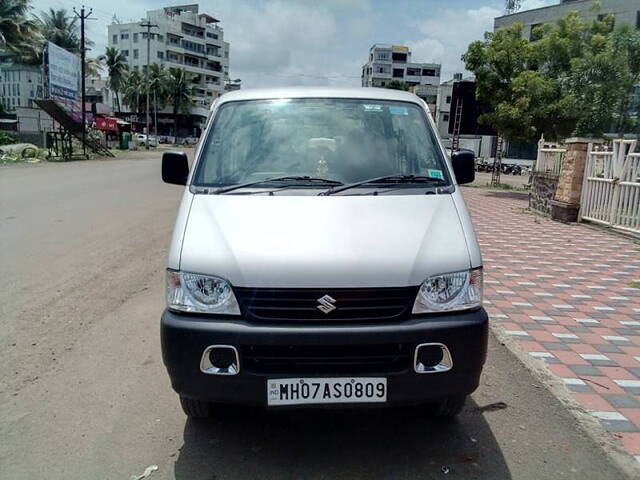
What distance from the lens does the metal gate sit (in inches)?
408

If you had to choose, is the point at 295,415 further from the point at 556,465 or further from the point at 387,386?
the point at 556,465

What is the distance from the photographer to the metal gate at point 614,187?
10.4 meters

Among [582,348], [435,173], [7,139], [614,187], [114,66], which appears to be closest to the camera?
[435,173]

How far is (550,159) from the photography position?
1409cm

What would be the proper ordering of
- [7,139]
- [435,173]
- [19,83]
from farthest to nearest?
[19,83], [7,139], [435,173]

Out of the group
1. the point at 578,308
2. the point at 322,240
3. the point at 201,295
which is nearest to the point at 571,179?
the point at 578,308

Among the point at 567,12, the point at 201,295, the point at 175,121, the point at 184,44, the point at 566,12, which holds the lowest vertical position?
the point at 201,295

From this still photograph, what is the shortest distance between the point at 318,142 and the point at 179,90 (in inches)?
3116

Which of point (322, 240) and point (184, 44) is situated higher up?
point (184, 44)

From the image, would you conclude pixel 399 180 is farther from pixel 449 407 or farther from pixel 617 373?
pixel 617 373

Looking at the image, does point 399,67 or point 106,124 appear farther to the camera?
point 399,67

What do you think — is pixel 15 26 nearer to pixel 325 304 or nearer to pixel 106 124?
pixel 106 124

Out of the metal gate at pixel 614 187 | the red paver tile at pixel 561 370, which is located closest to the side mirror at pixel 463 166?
the red paver tile at pixel 561 370

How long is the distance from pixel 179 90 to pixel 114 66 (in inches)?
358
